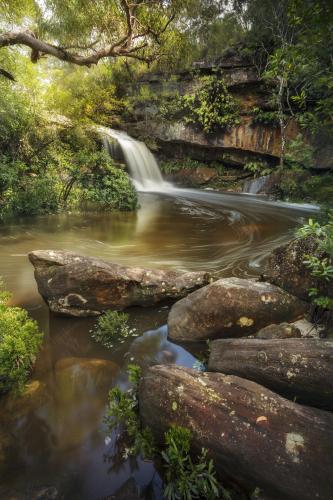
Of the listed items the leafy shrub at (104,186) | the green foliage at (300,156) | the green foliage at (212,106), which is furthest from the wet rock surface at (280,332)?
the green foliage at (212,106)

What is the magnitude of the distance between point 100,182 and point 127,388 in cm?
1028

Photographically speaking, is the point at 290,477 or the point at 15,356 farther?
the point at 15,356

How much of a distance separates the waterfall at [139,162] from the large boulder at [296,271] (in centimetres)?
1448

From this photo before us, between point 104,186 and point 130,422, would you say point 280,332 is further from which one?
point 104,186

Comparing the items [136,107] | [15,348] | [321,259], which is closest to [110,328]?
[15,348]

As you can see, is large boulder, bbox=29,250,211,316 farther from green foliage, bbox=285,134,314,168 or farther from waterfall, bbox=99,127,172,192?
waterfall, bbox=99,127,172,192

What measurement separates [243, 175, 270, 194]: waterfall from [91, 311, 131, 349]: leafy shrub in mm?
14052

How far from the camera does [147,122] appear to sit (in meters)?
19.7

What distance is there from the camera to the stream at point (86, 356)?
235 cm

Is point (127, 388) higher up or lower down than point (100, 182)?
lower down

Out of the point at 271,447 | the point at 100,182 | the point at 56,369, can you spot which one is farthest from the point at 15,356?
the point at 100,182

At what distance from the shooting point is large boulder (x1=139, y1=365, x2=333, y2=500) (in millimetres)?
1966

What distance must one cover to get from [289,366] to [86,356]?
7.55ft

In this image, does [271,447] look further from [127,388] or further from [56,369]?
[56,369]
